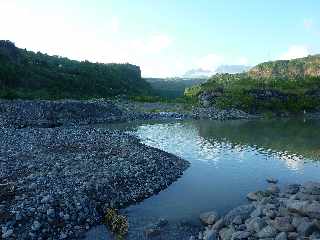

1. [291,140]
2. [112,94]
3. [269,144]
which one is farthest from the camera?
[112,94]

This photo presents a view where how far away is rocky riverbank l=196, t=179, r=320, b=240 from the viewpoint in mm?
27875

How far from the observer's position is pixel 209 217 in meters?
32.6

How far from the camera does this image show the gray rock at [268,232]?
28.0 m

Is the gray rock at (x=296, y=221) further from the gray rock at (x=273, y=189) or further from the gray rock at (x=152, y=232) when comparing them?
the gray rock at (x=273, y=189)

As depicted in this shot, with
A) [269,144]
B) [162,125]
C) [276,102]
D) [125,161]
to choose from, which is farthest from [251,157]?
[276,102]

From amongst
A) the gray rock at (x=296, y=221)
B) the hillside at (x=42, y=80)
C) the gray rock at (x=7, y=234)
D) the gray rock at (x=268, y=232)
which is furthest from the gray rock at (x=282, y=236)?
the hillside at (x=42, y=80)

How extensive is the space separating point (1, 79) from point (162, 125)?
53296 millimetres

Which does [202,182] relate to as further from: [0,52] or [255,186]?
[0,52]

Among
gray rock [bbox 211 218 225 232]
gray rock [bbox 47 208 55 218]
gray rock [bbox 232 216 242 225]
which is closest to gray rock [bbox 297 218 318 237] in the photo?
gray rock [bbox 232 216 242 225]

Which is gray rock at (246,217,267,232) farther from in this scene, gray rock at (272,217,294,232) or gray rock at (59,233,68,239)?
gray rock at (59,233,68,239)

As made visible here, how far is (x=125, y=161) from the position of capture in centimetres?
4550

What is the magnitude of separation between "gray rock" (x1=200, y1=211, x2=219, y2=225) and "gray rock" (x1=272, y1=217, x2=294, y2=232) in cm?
460

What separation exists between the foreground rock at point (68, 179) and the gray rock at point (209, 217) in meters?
6.37

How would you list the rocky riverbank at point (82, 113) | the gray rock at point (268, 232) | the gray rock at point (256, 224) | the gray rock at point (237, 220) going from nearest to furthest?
the gray rock at point (268, 232) < the gray rock at point (256, 224) < the gray rock at point (237, 220) < the rocky riverbank at point (82, 113)
